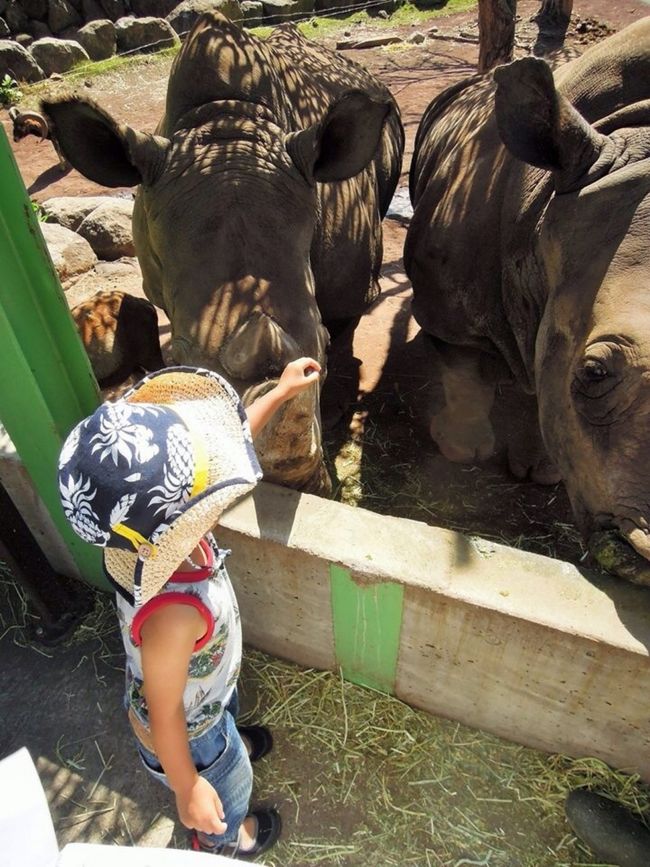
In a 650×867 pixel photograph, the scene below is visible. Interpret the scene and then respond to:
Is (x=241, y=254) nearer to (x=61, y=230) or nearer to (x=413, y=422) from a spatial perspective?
(x=413, y=422)

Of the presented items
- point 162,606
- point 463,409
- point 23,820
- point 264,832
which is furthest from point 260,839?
point 463,409

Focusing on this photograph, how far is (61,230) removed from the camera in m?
7.34

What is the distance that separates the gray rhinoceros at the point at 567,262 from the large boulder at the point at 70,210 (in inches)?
204

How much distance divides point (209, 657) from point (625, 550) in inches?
60.0

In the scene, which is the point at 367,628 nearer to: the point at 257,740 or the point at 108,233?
the point at 257,740

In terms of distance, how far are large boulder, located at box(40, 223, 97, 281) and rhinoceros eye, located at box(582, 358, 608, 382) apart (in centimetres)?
575

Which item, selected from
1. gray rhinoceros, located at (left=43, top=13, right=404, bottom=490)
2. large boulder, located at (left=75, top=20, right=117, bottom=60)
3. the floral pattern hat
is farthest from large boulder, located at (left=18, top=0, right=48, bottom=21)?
the floral pattern hat

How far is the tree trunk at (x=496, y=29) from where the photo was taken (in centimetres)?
825

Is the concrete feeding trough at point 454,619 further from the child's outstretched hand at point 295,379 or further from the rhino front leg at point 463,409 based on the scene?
the rhino front leg at point 463,409

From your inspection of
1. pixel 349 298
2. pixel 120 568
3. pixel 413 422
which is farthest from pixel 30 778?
pixel 413 422

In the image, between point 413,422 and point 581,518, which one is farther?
point 413,422

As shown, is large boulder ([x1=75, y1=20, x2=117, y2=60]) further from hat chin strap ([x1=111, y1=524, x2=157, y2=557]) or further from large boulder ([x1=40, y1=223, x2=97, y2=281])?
hat chin strap ([x1=111, y1=524, x2=157, y2=557])

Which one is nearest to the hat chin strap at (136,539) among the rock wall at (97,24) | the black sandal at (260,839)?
the black sandal at (260,839)

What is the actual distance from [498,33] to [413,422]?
6.09 meters
